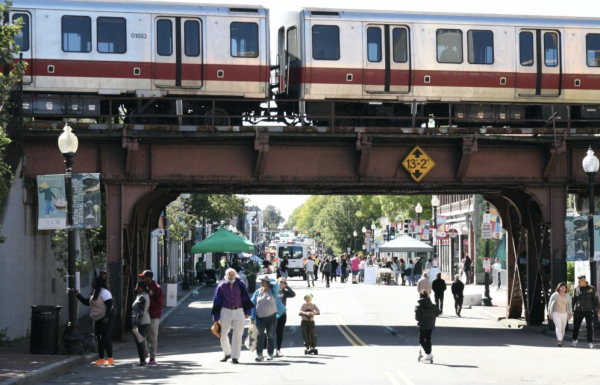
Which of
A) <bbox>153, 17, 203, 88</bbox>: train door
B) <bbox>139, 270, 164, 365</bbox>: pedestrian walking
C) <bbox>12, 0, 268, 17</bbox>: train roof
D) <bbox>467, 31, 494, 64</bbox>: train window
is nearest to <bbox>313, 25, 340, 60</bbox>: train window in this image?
<bbox>12, 0, 268, 17</bbox>: train roof

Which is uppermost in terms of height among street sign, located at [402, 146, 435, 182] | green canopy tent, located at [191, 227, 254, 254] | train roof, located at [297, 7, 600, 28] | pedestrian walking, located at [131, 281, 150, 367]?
train roof, located at [297, 7, 600, 28]

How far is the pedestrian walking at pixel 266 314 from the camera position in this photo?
19.0m

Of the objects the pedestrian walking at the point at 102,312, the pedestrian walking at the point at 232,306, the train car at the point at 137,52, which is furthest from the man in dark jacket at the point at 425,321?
the train car at the point at 137,52

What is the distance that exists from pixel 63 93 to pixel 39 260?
→ 465 centimetres

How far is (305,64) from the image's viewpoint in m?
25.5

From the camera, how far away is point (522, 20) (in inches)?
1042

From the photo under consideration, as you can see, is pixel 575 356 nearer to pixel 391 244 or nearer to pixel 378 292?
pixel 378 292

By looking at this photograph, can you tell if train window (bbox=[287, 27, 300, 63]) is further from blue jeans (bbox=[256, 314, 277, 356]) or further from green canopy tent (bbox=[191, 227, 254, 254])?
green canopy tent (bbox=[191, 227, 254, 254])

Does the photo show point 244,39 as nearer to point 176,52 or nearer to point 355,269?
point 176,52

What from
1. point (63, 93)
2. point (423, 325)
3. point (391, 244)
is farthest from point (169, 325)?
point (391, 244)

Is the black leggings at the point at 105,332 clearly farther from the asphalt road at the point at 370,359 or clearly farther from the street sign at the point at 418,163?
the street sign at the point at 418,163

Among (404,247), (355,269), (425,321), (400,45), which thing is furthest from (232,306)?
(355,269)

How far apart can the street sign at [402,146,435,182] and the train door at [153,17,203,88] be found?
6045 millimetres

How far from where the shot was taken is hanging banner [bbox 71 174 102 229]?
21.6 m
